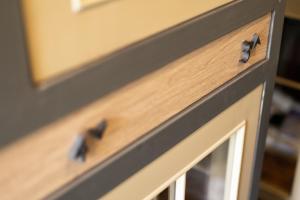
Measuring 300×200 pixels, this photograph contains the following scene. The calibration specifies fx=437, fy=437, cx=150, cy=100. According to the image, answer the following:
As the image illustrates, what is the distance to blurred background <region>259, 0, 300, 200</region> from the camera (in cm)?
146

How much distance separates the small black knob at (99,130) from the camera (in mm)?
519

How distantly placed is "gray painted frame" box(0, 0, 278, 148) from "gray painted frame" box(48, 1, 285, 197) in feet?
0.33

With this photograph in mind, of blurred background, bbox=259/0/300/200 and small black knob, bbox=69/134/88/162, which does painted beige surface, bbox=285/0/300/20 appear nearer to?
blurred background, bbox=259/0/300/200

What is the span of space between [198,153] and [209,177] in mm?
157

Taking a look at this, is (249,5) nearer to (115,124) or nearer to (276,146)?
(115,124)

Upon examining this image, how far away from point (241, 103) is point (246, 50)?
0.36ft

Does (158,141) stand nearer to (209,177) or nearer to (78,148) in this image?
(78,148)

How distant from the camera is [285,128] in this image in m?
1.52

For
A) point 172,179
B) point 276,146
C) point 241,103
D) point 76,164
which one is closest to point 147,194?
point 172,179

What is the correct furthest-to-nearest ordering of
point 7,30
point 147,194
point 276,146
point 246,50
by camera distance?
Result: point 276,146 → point 246,50 → point 147,194 → point 7,30

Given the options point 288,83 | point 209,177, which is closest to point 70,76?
point 209,177

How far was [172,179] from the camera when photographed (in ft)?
2.35

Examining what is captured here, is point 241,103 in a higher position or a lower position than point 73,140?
lower

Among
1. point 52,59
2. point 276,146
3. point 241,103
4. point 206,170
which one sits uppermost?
point 52,59
